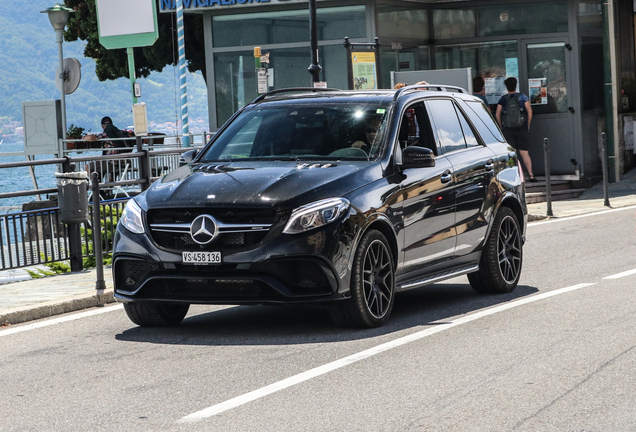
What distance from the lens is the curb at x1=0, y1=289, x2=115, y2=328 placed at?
31.3 ft

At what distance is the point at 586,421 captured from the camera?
18.2 feet

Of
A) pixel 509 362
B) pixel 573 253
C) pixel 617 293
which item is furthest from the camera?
pixel 573 253

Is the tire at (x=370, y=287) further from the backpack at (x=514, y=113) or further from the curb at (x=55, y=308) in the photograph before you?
the backpack at (x=514, y=113)

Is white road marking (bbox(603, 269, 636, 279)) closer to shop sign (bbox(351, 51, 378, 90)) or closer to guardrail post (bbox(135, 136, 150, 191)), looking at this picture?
guardrail post (bbox(135, 136, 150, 191))

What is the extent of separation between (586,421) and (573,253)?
7719mm

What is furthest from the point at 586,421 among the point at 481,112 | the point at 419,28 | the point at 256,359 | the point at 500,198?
the point at 419,28

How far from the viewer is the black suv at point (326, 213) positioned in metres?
7.79

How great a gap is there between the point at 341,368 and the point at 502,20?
1818 centimetres

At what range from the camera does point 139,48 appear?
43.9m

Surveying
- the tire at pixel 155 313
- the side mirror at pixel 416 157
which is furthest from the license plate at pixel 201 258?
the side mirror at pixel 416 157

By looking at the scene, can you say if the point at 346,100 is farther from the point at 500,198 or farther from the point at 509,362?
the point at 509,362

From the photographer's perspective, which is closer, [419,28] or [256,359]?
[256,359]

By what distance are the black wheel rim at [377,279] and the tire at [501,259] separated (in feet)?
6.01

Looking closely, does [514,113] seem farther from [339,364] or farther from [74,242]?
[339,364]
